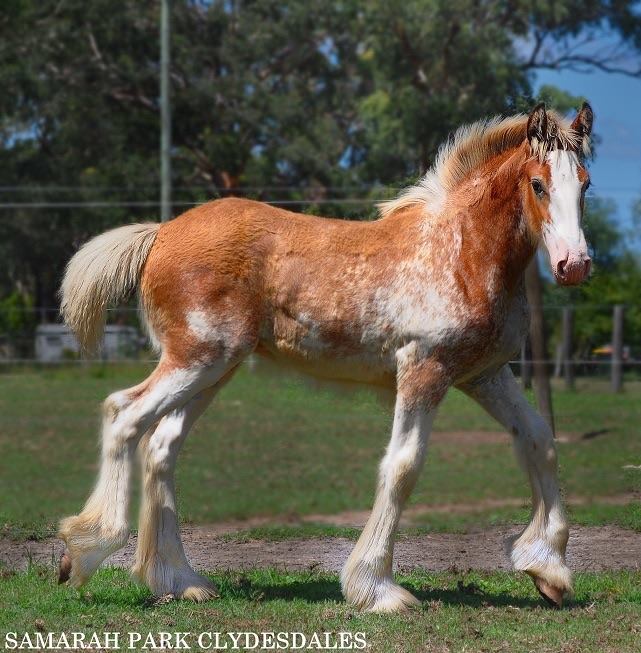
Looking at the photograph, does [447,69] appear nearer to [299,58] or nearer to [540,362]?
[299,58]

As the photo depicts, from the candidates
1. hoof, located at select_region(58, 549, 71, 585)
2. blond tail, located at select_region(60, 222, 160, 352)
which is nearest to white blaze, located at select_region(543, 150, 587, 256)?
blond tail, located at select_region(60, 222, 160, 352)

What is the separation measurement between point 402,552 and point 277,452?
19.8ft

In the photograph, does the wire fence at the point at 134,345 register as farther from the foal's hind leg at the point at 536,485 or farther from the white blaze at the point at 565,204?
the white blaze at the point at 565,204

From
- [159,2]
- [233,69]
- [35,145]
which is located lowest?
[35,145]

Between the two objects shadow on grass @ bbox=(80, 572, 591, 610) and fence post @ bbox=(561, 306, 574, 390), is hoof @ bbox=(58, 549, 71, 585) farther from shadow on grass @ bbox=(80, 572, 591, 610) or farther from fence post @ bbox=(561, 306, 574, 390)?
fence post @ bbox=(561, 306, 574, 390)

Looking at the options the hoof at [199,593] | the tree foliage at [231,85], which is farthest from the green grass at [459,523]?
the tree foliage at [231,85]

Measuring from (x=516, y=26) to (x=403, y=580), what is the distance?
23246mm

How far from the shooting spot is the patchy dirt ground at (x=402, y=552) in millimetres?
6578

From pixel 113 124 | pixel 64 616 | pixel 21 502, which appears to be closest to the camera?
pixel 64 616

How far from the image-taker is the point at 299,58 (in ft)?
99.6

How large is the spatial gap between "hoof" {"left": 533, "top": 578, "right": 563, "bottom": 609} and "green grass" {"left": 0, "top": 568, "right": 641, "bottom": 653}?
80mm

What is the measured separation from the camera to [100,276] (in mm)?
5668

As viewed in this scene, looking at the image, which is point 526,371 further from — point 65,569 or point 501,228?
point 65,569

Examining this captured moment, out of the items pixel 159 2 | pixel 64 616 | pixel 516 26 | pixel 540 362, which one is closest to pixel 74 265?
pixel 64 616
